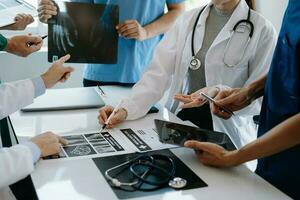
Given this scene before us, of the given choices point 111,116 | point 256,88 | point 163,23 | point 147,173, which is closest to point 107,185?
point 147,173

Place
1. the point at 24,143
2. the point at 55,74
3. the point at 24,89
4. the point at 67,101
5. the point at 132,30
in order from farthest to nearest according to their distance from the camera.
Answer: the point at 132,30 → the point at 67,101 → the point at 55,74 → the point at 24,89 → the point at 24,143

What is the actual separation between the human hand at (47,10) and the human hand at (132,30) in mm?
299

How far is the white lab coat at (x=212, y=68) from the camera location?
162 centimetres

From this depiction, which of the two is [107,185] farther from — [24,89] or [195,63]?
[195,63]

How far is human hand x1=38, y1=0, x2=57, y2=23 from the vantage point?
1694mm

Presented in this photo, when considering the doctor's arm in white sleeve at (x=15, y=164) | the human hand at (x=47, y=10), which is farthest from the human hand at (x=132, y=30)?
the doctor's arm in white sleeve at (x=15, y=164)

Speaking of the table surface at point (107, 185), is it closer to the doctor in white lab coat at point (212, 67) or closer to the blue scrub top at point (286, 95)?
the blue scrub top at point (286, 95)

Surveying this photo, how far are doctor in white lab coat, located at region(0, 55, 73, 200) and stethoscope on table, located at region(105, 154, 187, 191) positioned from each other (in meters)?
0.21

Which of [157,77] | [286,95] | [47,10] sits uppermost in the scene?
[47,10]

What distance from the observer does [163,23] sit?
202 cm

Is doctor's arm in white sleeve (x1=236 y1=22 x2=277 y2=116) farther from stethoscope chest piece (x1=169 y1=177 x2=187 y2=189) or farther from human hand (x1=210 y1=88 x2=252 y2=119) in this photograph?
stethoscope chest piece (x1=169 y1=177 x2=187 y2=189)

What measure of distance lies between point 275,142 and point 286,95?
8.2 inches

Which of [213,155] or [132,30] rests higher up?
[132,30]

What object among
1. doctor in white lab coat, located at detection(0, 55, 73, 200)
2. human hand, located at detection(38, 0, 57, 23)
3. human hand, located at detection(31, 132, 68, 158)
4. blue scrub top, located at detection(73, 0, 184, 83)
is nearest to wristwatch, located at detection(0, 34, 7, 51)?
human hand, located at detection(38, 0, 57, 23)
